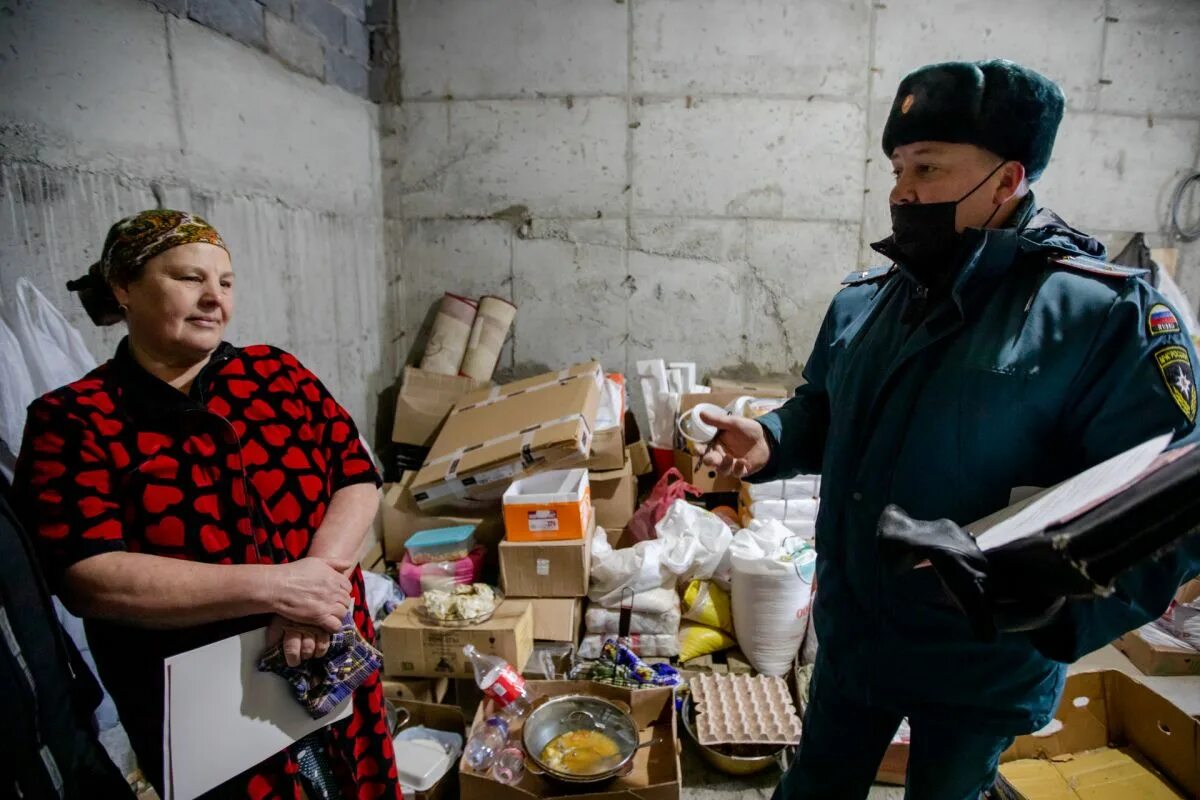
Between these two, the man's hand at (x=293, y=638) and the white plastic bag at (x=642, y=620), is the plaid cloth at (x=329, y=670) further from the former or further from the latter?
the white plastic bag at (x=642, y=620)

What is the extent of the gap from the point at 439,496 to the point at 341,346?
1.01m

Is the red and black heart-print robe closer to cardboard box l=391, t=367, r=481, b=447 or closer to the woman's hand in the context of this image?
the woman's hand

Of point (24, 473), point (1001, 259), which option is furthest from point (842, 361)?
point (24, 473)

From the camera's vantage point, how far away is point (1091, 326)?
95 cm

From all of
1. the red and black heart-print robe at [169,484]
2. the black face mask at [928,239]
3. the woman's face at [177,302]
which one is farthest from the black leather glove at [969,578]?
the woman's face at [177,302]

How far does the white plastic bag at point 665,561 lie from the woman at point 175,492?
1.51 metres

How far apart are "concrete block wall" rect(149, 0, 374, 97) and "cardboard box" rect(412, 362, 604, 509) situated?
1.86m

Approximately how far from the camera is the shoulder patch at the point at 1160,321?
909 millimetres

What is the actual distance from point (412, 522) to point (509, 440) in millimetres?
671

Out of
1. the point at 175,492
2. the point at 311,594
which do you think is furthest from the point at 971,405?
the point at 175,492

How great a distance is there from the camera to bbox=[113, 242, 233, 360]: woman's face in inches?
44.3

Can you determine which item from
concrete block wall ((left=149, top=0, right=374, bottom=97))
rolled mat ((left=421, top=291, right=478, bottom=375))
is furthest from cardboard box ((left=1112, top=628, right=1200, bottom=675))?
concrete block wall ((left=149, top=0, right=374, bottom=97))

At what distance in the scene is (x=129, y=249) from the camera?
112cm

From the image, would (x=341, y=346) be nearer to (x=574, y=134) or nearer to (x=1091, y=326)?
(x=574, y=134)
